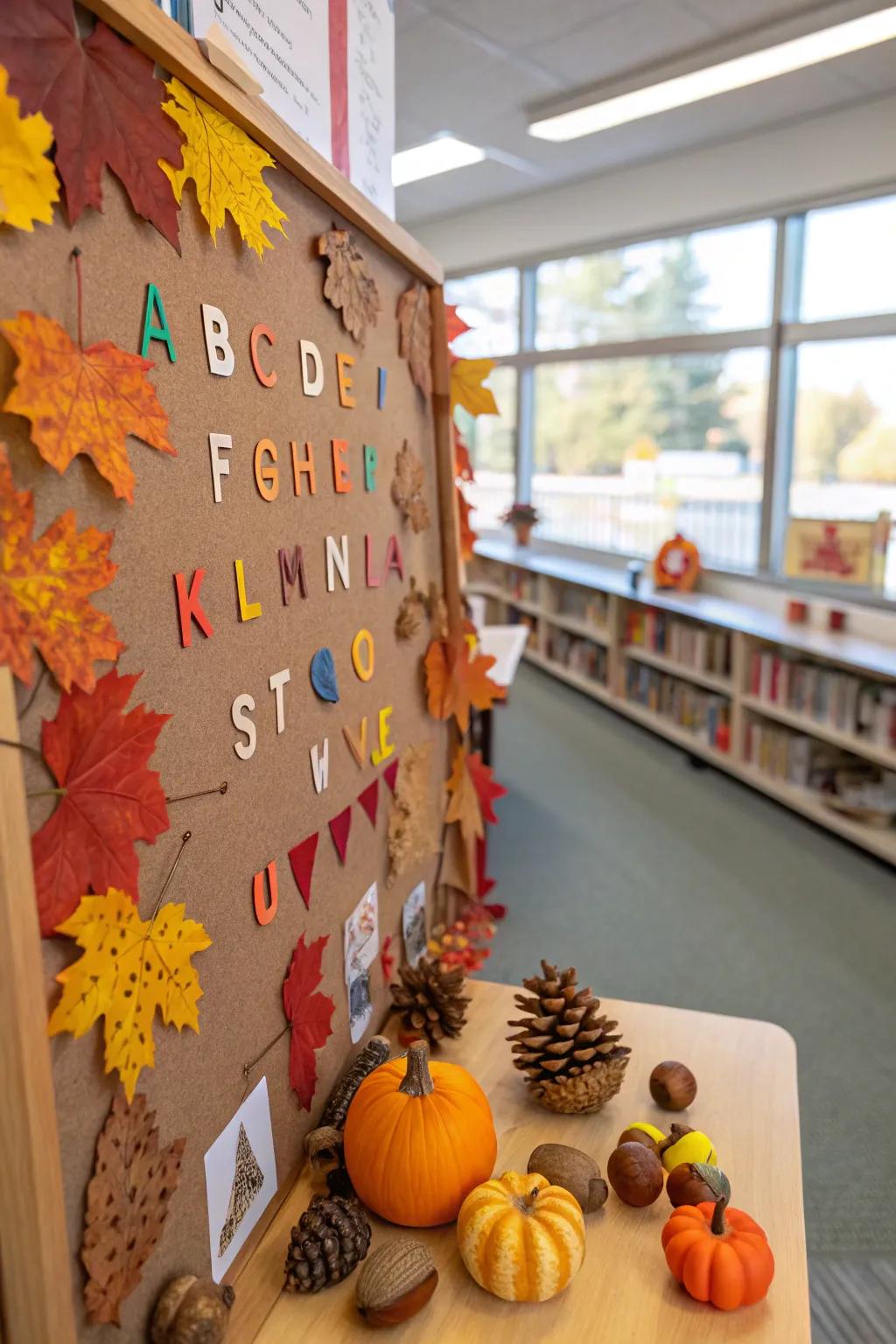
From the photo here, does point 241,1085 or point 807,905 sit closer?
point 241,1085

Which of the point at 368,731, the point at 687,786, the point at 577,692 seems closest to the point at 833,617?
the point at 687,786

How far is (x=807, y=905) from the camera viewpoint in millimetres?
3510

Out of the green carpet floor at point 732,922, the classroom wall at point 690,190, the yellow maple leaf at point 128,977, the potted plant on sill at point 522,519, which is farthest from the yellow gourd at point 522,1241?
the potted plant on sill at point 522,519

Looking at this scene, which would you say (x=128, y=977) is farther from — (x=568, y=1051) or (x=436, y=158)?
(x=436, y=158)

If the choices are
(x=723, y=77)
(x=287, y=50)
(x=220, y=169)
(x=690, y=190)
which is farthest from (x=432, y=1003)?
(x=690, y=190)

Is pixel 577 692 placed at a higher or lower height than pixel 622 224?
lower

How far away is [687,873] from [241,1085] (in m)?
3.15

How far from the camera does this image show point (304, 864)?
0.99 m

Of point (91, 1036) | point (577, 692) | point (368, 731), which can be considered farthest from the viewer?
point (577, 692)

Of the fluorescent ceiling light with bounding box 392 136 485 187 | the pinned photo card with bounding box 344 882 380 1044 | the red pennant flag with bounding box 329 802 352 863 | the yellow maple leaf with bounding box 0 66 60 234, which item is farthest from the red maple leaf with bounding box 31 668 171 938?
the fluorescent ceiling light with bounding box 392 136 485 187

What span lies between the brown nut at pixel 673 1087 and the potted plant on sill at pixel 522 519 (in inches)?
264

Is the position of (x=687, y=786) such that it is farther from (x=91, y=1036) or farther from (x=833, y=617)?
(x=91, y=1036)

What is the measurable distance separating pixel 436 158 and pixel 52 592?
6315 millimetres

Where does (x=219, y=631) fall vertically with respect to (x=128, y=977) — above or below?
above
